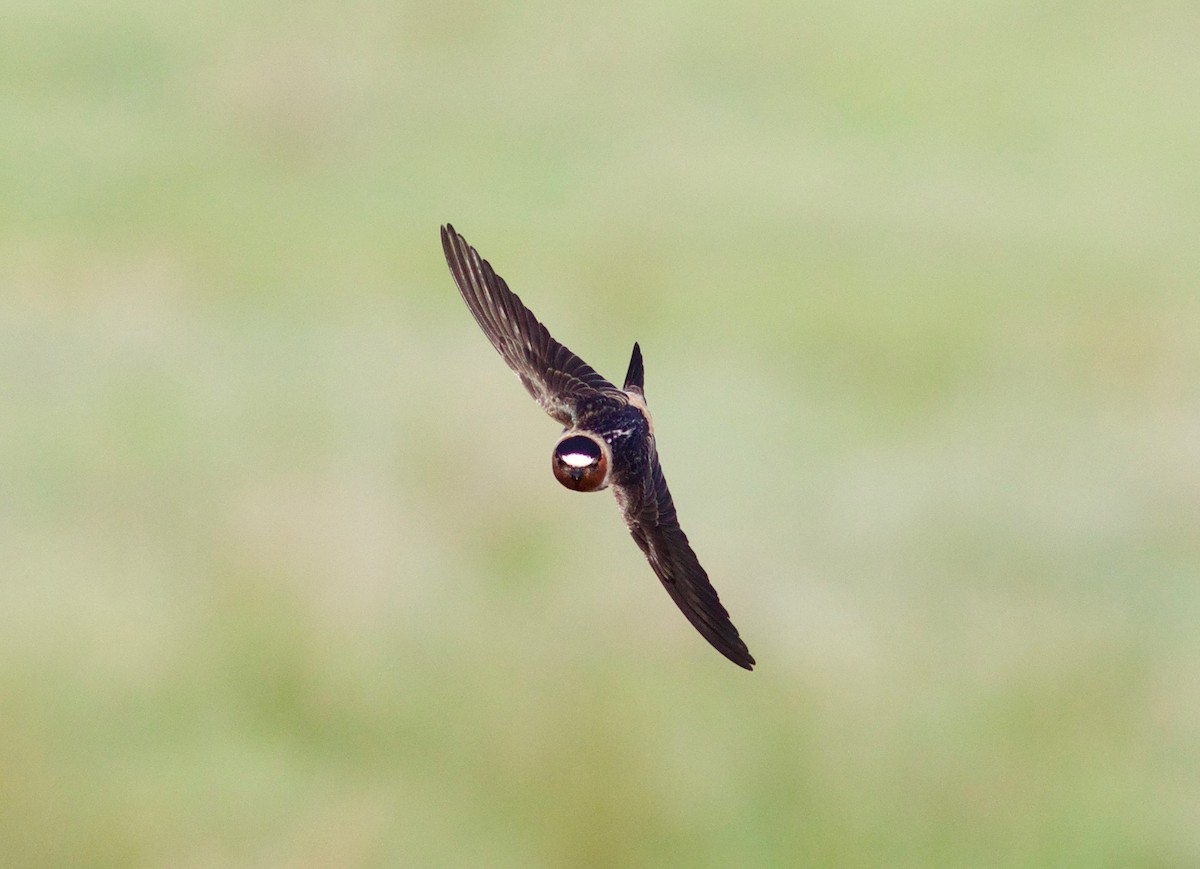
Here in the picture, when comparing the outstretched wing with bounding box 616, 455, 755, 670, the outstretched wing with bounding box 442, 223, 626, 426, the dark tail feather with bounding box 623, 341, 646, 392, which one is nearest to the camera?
the outstretched wing with bounding box 616, 455, 755, 670

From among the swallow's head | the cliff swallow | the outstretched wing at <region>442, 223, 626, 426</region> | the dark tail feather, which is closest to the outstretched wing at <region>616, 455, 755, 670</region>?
the cliff swallow

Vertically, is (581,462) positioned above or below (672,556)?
above

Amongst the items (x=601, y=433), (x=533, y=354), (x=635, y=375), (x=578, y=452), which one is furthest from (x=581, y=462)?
(x=635, y=375)

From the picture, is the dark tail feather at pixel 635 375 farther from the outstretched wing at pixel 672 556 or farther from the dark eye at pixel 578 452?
the dark eye at pixel 578 452

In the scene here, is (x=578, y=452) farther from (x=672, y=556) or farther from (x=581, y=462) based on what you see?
(x=672, y=556)

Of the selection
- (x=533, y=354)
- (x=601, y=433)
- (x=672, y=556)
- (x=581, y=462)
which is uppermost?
(x=533, y=354)

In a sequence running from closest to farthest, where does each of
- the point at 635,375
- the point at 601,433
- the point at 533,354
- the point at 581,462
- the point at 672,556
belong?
the point at 581,462, the point at 672,556, the point at 601,433, the point at 533,354, the point at 635,375

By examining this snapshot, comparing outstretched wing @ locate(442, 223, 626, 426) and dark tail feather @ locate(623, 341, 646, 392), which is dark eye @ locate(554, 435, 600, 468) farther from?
dark tail feather @ locate(623, 341, 646, 392)
